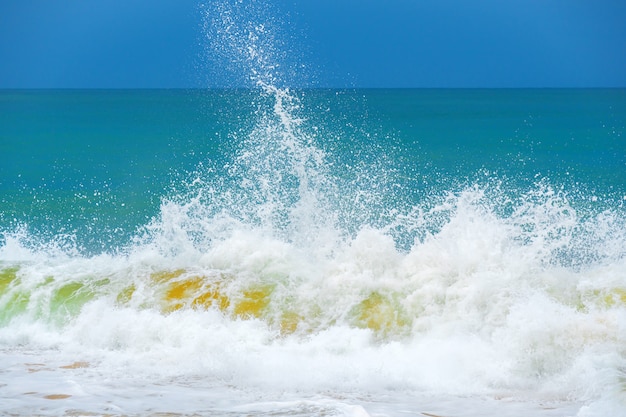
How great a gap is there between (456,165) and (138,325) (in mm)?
19568

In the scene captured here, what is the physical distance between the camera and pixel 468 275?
10.1m

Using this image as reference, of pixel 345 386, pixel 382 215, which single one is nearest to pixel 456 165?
pixel 382 215

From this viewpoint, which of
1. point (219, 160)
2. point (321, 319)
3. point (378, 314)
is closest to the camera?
point (378, 314)

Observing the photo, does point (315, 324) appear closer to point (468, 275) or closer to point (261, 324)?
point (261, 324)

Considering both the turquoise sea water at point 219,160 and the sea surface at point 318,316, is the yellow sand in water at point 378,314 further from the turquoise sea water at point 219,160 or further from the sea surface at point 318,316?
the turquoise sea water at point 219,160

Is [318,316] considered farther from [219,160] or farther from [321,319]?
[219,160]

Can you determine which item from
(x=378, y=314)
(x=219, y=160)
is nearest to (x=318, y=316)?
(x=378, y=314)

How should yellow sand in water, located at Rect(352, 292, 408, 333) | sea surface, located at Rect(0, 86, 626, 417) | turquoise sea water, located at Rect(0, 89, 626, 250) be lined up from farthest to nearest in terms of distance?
turquoise sea water, located at Rect(0, 89, 626, 250)
yellow sand in water, located at Rect(352, 292, 408, 333)
sea surface, located at Rect(0, 86, 626, 417)

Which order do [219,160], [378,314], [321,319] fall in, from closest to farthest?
[378,314] → [321,319] → [219,160]

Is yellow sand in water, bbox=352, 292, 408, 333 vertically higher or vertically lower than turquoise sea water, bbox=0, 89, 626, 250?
lower

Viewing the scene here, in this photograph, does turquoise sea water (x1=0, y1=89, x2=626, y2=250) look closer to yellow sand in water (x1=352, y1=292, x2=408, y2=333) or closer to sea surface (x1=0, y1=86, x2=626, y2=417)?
sea surface (x1=0, y1=86, x2=626, y2=417)

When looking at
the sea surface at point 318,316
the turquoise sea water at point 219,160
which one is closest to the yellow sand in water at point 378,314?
the sea surface at point 318,316

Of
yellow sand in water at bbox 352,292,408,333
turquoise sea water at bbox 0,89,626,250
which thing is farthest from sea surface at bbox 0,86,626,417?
turquoise sea water at bbox 0,89,626,250

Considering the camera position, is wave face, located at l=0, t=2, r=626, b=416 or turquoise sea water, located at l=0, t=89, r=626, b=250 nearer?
wave face, located at l=0, t=2, r=626, b=416
